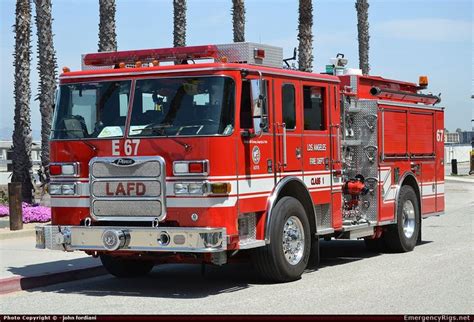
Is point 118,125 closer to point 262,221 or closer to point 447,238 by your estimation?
point 262,221

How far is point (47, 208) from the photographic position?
18203mm

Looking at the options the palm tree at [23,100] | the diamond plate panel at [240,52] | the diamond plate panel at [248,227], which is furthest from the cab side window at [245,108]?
the palm tree at [23,100]

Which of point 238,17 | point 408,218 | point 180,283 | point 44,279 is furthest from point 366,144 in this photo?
point 238,17

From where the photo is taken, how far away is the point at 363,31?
30641mm

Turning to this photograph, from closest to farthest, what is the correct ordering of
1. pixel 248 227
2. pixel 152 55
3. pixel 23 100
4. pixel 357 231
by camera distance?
pixel 248 227
pixel 152 55
pixel 357 231
pixel 23 100

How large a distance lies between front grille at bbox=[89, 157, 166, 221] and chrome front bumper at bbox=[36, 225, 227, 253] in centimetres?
24

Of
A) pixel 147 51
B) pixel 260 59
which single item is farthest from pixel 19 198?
pixel 260 59

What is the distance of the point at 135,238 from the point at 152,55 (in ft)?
8.05

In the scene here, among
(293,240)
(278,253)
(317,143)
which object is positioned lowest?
(278,253)

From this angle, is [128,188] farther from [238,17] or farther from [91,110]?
[238,17]

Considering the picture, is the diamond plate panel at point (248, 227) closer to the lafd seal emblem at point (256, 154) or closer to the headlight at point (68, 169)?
the lafd seal emblem at point (256, 154)

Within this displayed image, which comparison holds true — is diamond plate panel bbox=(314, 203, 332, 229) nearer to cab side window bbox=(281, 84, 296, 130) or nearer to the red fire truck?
the red fire truck

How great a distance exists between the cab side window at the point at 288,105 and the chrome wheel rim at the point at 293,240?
4.04ft

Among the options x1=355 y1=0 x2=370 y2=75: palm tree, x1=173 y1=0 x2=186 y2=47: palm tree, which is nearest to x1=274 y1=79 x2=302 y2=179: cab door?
x1=173 y1=0 x2=186 y2=47: palm tree
